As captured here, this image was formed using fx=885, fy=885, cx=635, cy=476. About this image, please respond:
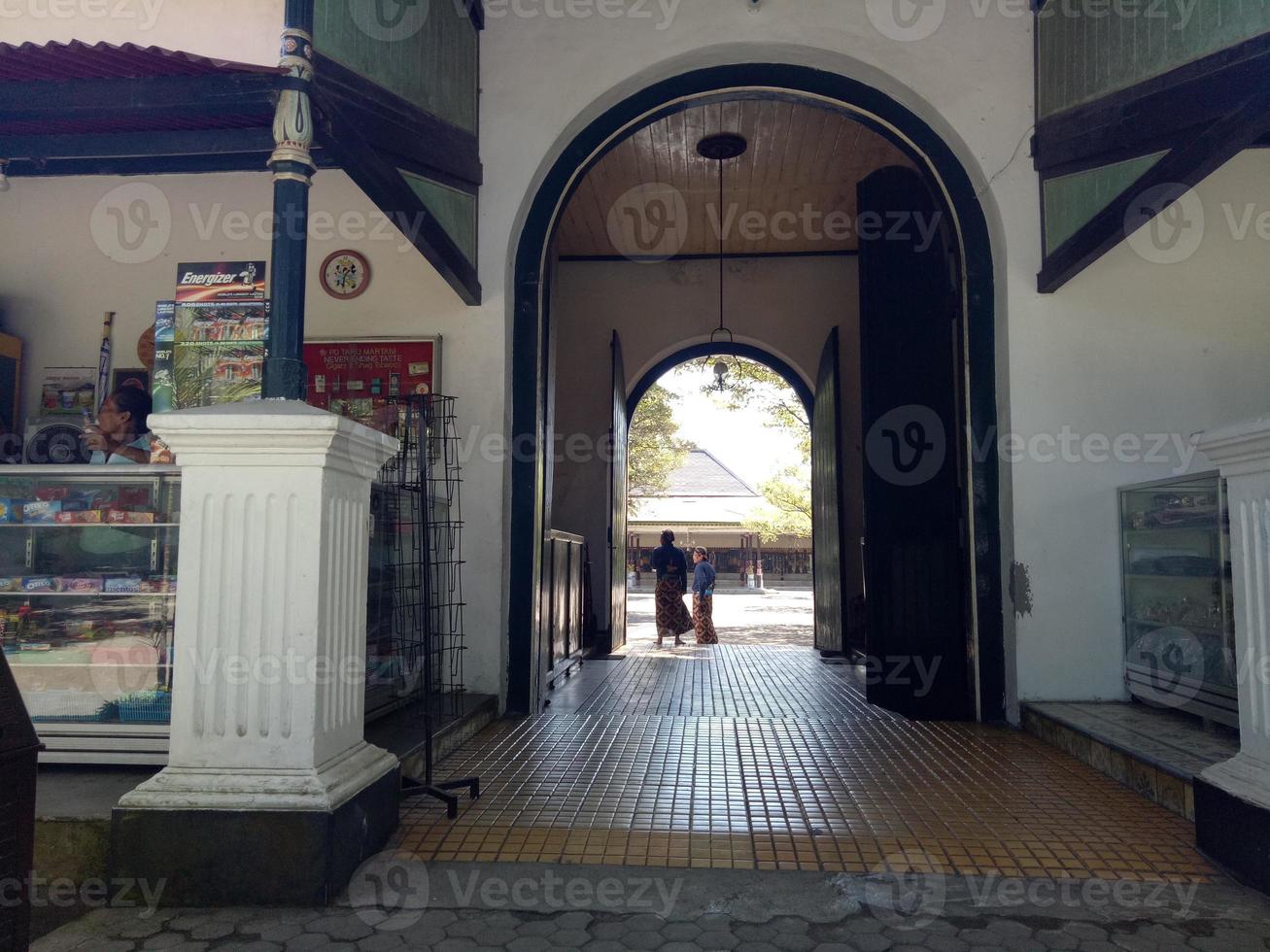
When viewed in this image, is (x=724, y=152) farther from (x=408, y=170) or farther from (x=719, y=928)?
(x=719, y=928)

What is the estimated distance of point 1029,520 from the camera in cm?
446

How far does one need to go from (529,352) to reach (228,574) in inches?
105

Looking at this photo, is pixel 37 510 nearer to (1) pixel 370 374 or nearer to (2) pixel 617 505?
(1) pixel 370 374

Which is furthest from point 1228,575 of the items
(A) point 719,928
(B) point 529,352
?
(B) point 529,352

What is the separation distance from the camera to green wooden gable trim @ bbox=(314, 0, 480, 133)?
329 cm

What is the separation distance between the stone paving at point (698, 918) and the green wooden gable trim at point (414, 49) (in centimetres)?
279

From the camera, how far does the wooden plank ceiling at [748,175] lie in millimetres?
6258

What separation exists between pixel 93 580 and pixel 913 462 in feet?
13.4

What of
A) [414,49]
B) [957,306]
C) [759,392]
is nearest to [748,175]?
[957,306]

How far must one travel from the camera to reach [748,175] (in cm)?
722

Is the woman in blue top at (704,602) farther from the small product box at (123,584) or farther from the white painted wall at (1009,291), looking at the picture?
the small product box at (123,584)

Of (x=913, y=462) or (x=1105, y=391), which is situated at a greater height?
(x=1105, y=391)

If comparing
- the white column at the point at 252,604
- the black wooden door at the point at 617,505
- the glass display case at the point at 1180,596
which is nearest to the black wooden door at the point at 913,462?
the glass display case at the point at 1180,596

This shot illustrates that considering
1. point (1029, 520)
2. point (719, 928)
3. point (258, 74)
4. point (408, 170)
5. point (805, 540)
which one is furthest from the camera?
point (805, 540)
